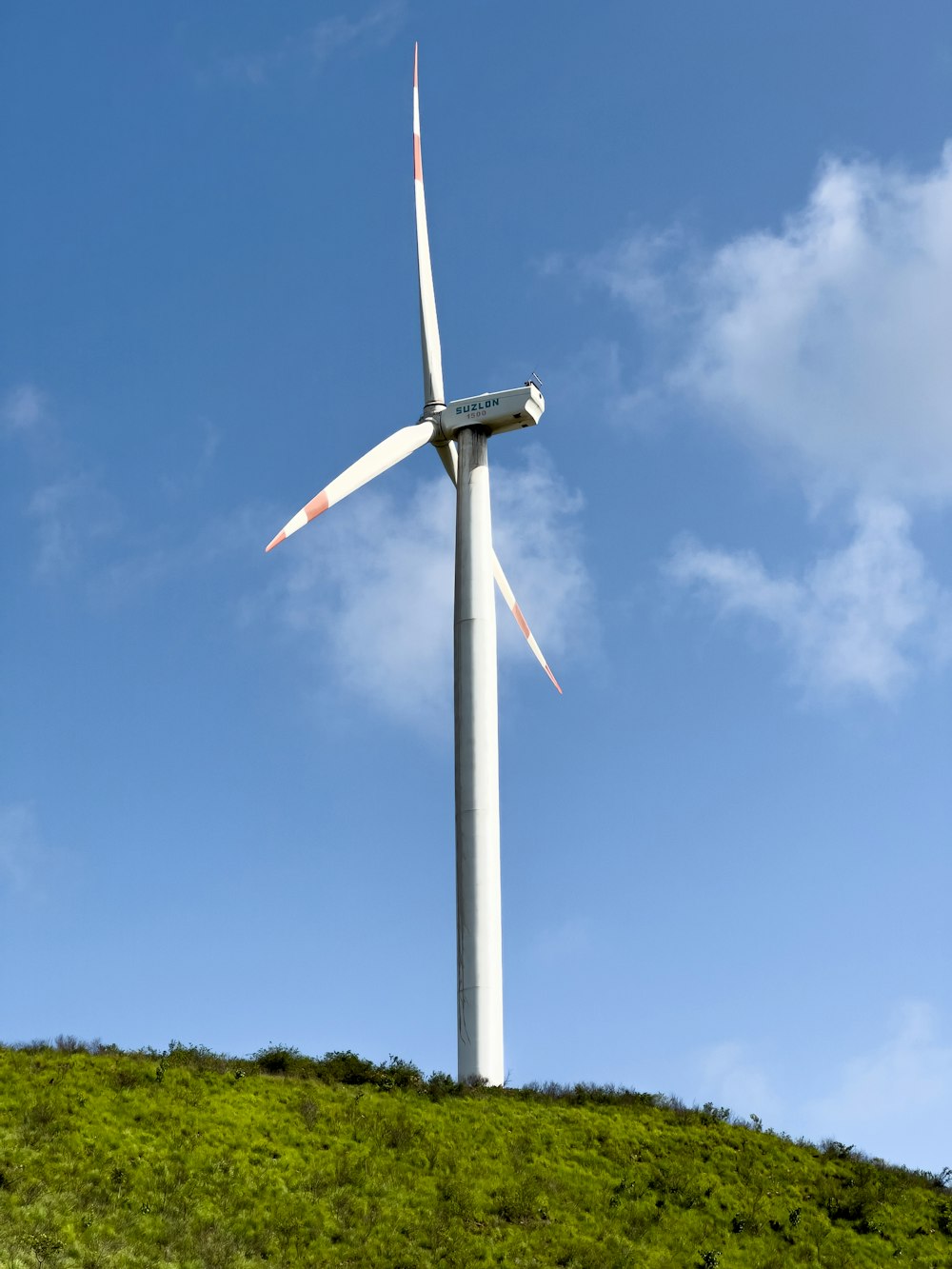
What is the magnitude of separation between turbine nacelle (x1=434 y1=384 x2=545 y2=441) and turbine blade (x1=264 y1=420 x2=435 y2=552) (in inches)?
44.2

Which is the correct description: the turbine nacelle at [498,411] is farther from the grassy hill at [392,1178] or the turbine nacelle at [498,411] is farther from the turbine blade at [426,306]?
the grassy hill at [392,1178]

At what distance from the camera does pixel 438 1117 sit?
35.7 m

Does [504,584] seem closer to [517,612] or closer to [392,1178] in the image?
[517,612]

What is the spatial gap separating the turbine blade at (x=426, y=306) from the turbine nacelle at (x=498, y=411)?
188 centimetres

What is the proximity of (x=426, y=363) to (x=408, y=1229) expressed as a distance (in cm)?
3223

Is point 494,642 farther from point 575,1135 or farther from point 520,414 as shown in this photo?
point 575,1135

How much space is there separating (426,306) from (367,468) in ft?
31.5

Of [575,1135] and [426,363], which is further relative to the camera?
[426,363]

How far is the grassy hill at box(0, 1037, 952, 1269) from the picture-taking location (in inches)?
1115

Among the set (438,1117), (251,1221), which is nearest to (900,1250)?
(438,1117)

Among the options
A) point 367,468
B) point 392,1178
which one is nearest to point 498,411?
point 367,468

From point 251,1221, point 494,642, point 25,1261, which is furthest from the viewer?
point 494,642

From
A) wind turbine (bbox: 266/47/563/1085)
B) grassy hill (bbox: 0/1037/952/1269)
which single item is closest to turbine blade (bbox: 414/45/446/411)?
wind turbine (bbox: 266/47/563/1085)

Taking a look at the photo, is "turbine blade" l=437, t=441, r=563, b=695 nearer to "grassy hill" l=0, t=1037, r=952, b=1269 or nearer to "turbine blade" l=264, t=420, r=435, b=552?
"turbine blade" l=264, t=420, r=435, b=552
